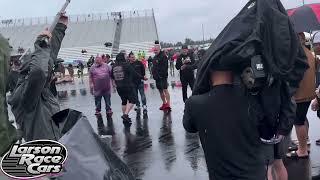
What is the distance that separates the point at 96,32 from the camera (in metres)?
71.1

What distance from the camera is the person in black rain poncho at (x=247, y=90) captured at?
2.81 m

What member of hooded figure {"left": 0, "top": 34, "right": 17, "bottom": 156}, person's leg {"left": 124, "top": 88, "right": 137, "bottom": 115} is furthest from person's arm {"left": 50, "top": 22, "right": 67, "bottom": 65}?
person's leg {"left": 124, "top": 88, "right": 137, "bottom": 115}

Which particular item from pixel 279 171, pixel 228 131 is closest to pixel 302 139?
pixel 279 171

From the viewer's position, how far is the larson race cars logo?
238cm

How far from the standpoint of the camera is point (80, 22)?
73562mm

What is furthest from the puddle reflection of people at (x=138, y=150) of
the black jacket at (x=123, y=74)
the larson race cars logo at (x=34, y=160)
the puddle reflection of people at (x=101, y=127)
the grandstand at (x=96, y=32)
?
the grandstand at (x=96, y=32)

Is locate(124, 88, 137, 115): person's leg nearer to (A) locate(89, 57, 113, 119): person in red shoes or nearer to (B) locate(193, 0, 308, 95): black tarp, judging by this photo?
(A) locate(89, 57, 113, 119): person in red shoes

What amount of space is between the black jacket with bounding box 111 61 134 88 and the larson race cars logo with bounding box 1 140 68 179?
9.36m

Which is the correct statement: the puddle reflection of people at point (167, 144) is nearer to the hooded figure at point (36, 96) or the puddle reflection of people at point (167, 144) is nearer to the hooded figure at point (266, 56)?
the hooded figure at point (36, 96)

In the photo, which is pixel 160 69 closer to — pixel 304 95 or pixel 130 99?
pixel 130 99

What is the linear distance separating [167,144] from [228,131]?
233 inches

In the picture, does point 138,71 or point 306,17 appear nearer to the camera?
point 306,17

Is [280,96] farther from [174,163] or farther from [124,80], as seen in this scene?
[124,80]

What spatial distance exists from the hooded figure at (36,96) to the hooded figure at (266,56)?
130 centimetres
